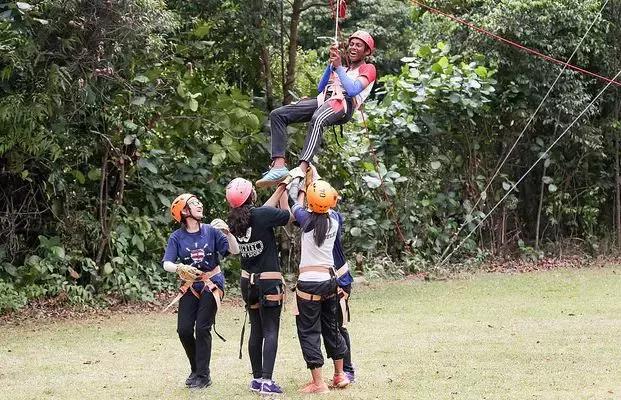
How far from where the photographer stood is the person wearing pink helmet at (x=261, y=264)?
258 inches

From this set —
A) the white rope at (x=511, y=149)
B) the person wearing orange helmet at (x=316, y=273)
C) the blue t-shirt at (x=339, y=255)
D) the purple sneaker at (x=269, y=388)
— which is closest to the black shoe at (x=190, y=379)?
the purple sneaker at (x=269, y=388)

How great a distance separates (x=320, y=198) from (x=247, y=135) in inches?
240

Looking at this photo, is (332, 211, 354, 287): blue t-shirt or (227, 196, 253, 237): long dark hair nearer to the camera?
(227, 196, 253, 237): long dark hair

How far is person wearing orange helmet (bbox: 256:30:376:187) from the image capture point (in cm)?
672

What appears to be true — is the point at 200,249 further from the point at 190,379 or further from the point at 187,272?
the point at 190,379

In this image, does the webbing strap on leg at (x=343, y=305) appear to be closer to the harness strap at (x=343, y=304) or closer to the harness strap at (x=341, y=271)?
the harness strap at (x=343, y=304)

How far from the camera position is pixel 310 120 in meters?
6.96

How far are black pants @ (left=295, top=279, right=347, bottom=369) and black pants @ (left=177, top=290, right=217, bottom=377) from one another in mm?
695

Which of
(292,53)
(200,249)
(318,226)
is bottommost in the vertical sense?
(200,249)

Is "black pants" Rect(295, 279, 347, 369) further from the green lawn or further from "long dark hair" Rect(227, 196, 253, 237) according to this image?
"long dark hair" Rect(227, 196, 253, 237)

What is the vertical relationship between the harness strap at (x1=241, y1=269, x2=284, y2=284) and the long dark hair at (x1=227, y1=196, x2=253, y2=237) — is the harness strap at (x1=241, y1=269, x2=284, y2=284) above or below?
below

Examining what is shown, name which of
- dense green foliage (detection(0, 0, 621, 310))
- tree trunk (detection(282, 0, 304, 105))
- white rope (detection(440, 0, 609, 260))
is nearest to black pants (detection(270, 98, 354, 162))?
dense green foliage (detection(0, 0, 621, 310))

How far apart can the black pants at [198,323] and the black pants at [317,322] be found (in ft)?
2.28

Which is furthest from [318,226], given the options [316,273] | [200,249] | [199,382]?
[199,382]
